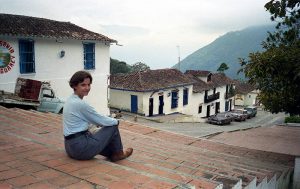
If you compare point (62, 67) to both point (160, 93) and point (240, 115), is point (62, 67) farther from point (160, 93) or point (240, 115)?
point (240, 115)

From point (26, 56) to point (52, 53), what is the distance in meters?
1.43

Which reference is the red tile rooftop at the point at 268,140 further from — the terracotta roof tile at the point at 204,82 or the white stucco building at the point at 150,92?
the terracotta roof tile at the point at 204,82

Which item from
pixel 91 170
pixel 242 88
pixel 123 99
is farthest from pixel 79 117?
pixel 242 88

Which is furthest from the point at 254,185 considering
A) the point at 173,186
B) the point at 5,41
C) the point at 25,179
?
the point at 5,41

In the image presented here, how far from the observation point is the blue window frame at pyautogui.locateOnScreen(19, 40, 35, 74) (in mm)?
14633

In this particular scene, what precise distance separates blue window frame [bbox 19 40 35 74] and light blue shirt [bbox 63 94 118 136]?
12.2 m

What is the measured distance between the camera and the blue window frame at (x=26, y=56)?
14.6m

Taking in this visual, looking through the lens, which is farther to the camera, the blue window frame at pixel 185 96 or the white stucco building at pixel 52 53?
the blue window frame at pixel 185 96

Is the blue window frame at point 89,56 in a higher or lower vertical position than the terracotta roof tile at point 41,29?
lower

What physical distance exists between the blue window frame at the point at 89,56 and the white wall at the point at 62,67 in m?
0.22

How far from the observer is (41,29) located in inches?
617

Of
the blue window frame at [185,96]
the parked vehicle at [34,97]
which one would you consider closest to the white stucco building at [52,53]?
the parked vehicle at [34,97]

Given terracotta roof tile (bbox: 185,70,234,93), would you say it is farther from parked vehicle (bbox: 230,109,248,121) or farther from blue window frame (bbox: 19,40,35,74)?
blue window frame (bbox: 19,40,35,74)

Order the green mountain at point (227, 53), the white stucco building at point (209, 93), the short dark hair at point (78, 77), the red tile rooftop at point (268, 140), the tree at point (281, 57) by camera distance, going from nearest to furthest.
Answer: the short dark hair at point (78, 77) < the tree at point (281, 57) < the red tile rooftop at point (268, 140) < the white stucco building at point (209, 93) < the green mountain at point (227, 53)
